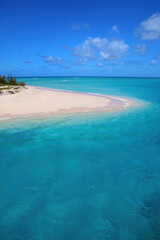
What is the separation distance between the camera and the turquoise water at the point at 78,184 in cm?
296

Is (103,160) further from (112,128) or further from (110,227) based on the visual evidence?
(112,128)

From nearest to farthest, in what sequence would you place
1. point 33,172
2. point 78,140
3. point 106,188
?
point 106,188
point 33,172
point 78,140

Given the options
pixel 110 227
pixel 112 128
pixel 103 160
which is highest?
pixel 112 128

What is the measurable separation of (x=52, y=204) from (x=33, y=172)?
132 cm

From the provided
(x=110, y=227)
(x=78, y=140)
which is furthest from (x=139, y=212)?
(x=78, y=140)

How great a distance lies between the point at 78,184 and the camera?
4.09 m

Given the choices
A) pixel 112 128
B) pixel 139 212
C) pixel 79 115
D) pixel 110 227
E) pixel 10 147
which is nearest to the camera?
pixel 110 227

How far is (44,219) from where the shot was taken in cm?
313

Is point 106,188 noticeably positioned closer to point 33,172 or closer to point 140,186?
point 140,186

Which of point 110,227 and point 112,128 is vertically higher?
point 112,128

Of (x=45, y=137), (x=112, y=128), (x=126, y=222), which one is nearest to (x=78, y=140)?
(x=45, y=137)

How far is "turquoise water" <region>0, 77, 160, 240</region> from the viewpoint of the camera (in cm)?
296

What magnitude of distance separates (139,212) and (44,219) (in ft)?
6.26

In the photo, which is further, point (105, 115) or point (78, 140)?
point (105, 115)
